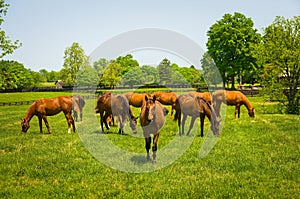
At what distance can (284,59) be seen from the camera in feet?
84.8

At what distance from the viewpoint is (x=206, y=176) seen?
24.0ft

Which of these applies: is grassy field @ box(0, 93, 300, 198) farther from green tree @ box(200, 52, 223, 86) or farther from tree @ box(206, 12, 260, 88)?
tree @ box(206, 12, 260, 88)

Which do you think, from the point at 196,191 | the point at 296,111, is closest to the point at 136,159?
the point at 196,191

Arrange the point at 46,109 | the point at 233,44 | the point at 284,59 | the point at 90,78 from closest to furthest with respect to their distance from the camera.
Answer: the point at 46,109, the point at 284,59, the point at 90,78, the point at 233,44

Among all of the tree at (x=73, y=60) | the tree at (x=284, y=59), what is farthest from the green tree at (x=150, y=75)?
the tree at (x=73, y=60)

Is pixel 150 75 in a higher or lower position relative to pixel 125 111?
higher

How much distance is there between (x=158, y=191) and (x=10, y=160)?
563 centimetres

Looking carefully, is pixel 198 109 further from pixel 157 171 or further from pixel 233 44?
pixel 233 44

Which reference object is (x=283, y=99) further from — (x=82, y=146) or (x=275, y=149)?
(x=82, y=146)

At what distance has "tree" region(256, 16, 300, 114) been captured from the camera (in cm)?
2572

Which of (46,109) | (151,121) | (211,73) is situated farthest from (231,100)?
(211,73)

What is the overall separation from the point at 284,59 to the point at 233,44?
73.8ft

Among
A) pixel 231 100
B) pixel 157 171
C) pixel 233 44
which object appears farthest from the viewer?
pixel 233 44

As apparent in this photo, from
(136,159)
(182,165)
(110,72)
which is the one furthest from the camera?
(110,72)
